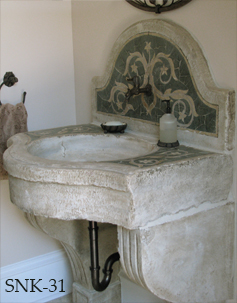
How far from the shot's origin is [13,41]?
198 centimetres

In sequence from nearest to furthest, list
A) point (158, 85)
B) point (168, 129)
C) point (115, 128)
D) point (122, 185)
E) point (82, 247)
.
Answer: point (122, 185) → point (168, 129) → point (158, 85) → point (115, 128) → point (82, 247)

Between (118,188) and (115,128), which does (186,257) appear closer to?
(118,188)

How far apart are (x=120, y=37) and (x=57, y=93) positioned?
603 millimetres

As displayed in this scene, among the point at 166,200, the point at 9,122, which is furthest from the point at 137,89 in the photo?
the point at 9,122

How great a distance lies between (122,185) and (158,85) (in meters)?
0.64

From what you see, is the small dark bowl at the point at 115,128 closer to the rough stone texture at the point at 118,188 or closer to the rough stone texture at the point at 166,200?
the rough stone texture at the point at 166,200

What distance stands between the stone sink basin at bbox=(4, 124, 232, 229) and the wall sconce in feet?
1.83

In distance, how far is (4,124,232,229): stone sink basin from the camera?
1.11 metres

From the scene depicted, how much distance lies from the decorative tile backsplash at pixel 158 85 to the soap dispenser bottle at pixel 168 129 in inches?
2.1

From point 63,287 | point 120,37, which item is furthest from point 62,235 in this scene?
point 120,37

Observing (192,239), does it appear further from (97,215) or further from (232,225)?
(97,215)

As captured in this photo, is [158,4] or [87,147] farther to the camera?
[87,147]

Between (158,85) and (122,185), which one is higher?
(158,85)

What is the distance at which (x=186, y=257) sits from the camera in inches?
51.1
